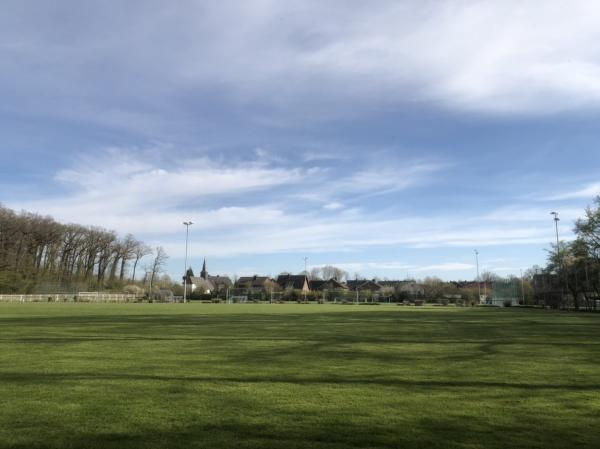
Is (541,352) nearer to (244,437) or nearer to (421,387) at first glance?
(421,387)

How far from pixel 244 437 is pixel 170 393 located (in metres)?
2.84

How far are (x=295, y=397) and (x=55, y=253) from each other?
101 metres

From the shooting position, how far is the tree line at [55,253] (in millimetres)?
82575

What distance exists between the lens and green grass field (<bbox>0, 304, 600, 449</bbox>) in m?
5.69

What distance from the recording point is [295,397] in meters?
7.77

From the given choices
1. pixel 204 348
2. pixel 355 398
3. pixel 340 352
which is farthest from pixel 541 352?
pixel 204 348

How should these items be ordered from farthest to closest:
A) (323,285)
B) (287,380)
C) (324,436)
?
(323,285) < (287,380) < (324,436)

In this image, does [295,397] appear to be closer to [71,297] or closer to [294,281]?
[71,297]

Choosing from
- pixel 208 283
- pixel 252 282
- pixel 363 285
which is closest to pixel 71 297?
pixel 252 282

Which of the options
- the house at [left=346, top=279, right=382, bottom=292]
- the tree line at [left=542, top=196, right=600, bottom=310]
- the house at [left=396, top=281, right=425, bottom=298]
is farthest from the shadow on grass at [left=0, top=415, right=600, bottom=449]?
the house at [left=346, top=279, right=382, bottom=292]

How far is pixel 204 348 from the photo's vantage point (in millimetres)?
14375

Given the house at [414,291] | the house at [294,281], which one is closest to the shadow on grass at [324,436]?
the house at [414,291]

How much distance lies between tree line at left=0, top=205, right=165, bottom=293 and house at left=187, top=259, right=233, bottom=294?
51.7m

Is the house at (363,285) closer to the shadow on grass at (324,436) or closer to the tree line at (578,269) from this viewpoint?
the tree line at (578,269)
